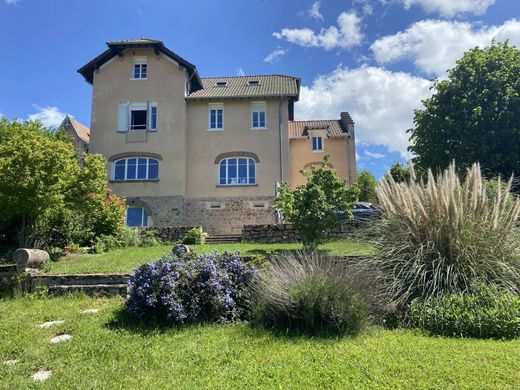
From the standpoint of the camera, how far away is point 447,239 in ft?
20.4

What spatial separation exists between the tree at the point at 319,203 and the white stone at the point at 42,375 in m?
8.54

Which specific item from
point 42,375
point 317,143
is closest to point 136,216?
point 317,143

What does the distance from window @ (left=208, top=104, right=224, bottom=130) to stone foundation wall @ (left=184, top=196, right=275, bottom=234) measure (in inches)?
167

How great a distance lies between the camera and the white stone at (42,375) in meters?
4.09

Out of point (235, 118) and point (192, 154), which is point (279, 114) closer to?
point (235, 118)

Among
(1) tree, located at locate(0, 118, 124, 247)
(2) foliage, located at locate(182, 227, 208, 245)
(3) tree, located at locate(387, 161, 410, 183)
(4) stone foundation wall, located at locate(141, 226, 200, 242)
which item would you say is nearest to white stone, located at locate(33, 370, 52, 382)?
(3) tree, located at locate(387, 161, 410, 183)

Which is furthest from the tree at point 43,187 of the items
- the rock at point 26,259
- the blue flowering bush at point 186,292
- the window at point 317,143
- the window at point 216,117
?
→ the window at point 317,143

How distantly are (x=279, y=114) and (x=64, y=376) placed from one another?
20599mm

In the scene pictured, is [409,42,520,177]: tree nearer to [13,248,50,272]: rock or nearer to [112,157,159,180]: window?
[112,157,159,180]: window

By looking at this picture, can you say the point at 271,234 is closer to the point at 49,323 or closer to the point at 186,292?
the point at 186,292

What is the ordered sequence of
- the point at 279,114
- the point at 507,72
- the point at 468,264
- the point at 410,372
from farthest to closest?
the point at 279,114 < the point at 507,72 < the point at 468,264 < the point at 410,372

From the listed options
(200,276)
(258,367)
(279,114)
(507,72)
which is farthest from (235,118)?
(258,367)

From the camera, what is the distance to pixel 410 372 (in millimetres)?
3979

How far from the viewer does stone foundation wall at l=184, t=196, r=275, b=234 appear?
74.9ft
